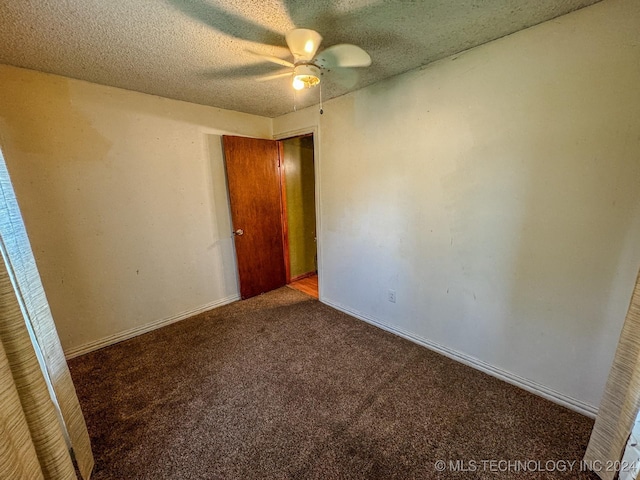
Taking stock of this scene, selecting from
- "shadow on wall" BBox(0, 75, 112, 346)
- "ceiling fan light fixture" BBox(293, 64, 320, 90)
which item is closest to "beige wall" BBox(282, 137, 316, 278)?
"ceiling fan light fixture" BBox(293, 64, 320, 90)

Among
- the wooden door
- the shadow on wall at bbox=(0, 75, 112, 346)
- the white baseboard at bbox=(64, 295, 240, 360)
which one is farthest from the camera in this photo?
the wooden door

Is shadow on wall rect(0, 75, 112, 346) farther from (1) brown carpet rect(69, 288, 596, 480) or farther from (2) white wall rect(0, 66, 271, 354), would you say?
(1) brown carpet rect(69, 288, 596, 480)

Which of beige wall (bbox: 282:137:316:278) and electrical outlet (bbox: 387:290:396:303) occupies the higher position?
beige wall (bbox: 282:137:316:278)

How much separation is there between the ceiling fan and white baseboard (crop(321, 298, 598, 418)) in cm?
219

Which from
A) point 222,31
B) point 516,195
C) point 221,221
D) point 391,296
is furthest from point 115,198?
point 516,195

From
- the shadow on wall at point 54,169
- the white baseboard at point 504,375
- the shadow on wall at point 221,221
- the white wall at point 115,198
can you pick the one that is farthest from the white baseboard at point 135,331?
the white baseboard at point 504,375

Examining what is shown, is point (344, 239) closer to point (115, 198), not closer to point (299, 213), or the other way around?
point (299, 213)

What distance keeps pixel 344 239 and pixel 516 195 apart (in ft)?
5.06

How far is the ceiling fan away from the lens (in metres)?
1.29

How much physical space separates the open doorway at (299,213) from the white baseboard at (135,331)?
107 centimetres

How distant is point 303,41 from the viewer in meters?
1.31

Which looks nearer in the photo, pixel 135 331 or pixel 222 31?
pixel 222 31

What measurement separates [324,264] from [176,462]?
82.4 inches

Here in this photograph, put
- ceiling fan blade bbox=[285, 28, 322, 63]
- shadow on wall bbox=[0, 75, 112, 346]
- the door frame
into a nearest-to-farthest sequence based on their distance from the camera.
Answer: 1. ceiling fan blade bbox=[285, 28, 322, 63]
2. shadow on wall bbox=[0, 75, 112, 346]
3. the door frame
